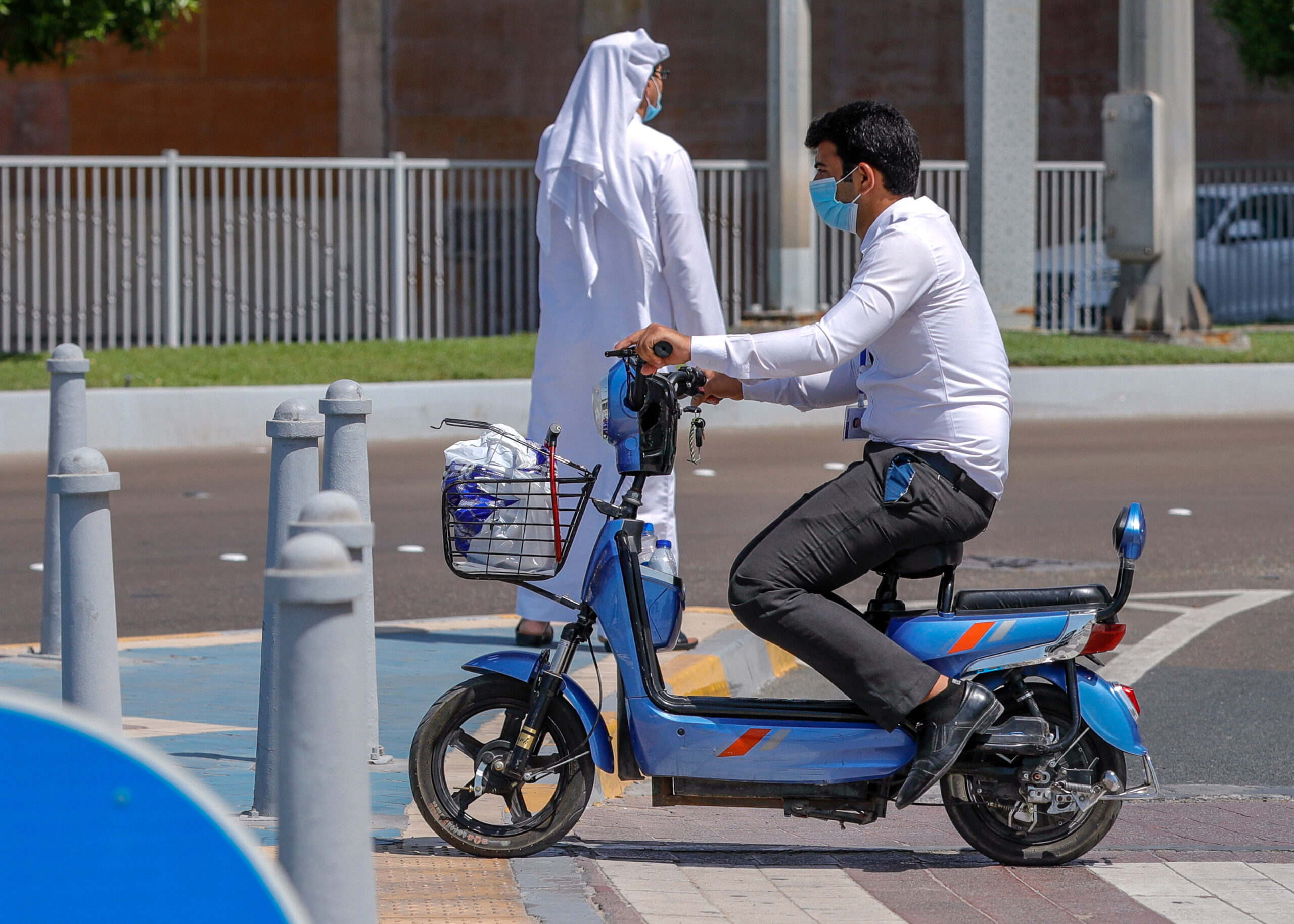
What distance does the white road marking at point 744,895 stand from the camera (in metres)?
3.93

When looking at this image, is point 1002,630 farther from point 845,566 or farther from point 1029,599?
point 845,566

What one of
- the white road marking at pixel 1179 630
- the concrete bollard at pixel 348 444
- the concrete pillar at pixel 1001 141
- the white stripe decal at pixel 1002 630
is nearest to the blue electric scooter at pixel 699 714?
the white stripe decal at pixel 1002 630

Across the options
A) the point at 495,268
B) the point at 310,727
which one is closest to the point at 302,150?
the point at 495,268

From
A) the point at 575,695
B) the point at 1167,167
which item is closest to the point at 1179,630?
the point at 575,695

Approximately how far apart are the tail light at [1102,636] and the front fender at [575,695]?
109cm

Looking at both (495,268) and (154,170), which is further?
(495,268)

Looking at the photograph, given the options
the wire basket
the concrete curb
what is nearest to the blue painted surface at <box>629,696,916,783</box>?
the wire basket

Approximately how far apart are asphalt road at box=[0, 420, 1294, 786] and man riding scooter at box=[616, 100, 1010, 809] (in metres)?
1.54

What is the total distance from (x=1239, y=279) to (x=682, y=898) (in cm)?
1875

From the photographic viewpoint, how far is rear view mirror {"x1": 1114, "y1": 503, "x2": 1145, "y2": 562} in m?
4.27

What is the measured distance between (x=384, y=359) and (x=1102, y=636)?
12.7 meters

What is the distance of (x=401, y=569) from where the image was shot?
8680 mm

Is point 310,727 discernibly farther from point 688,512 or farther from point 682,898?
point 688,512

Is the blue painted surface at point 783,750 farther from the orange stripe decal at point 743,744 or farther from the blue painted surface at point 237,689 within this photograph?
the blue painted surface at point 237,689
